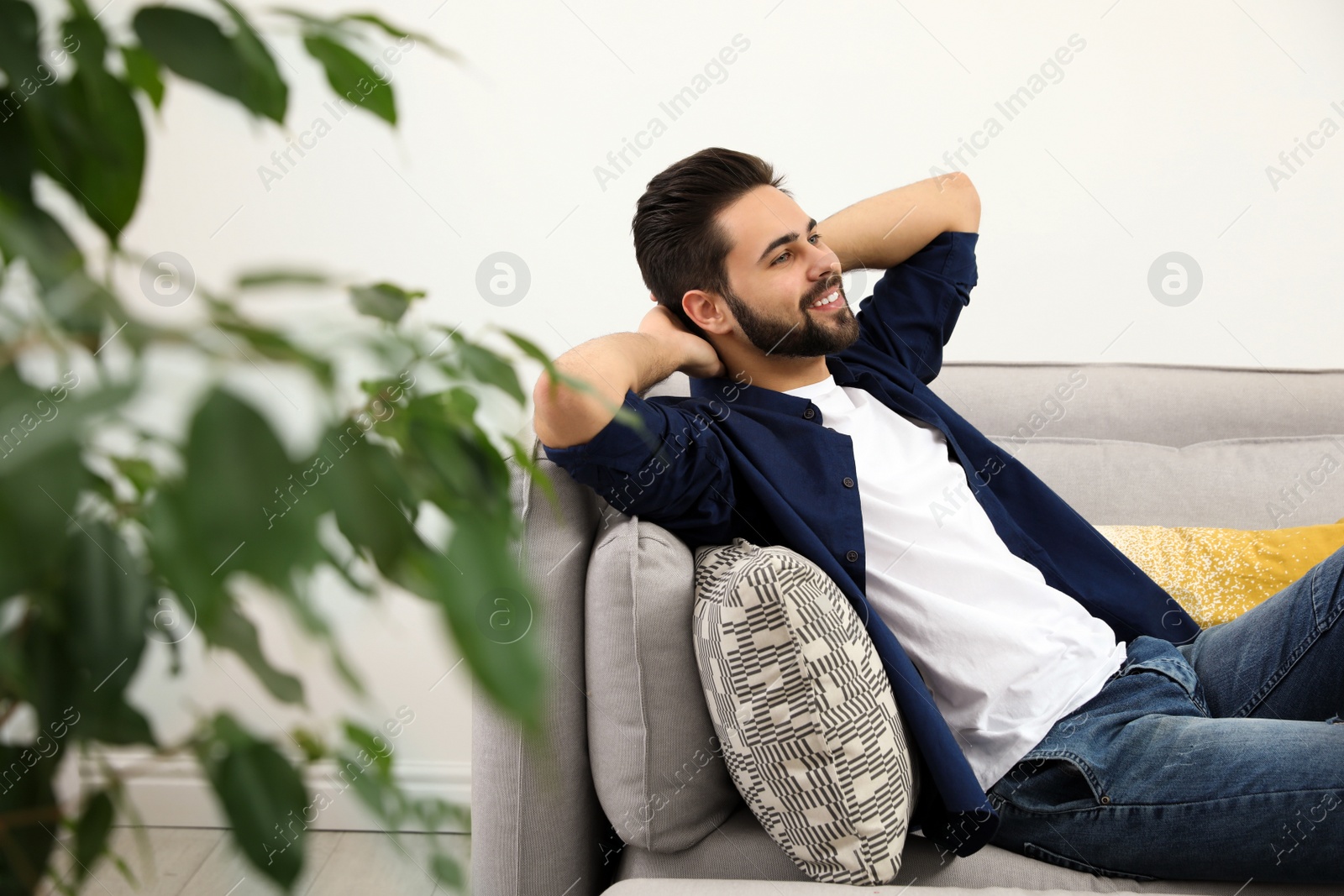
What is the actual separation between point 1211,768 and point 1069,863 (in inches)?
7.7

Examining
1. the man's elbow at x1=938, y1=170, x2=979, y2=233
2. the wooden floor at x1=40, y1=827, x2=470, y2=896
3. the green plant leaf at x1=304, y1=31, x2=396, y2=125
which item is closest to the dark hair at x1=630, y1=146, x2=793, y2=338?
the man's elbow at x1=938, y1=170, x2=979, y2=233

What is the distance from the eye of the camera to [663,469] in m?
1.20

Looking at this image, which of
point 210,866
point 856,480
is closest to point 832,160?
point 856,480

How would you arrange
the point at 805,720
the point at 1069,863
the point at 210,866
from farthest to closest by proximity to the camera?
1. the point at 210,866
2. the point at 1069,863
3. the point at 805,720

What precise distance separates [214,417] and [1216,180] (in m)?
2.74

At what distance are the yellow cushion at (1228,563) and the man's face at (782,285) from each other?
→ 2.25ft

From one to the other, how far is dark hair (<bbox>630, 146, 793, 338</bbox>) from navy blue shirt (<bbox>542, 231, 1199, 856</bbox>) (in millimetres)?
171

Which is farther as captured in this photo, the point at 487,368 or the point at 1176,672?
the point at 1176,672

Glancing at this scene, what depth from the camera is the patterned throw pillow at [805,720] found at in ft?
3.38

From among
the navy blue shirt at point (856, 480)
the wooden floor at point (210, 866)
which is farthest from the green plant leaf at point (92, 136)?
the wooden floor at point (210, 866)

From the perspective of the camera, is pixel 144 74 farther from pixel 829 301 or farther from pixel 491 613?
pixel 829 301

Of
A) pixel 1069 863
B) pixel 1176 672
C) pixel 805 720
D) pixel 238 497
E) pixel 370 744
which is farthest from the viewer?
pixel 1176 672
